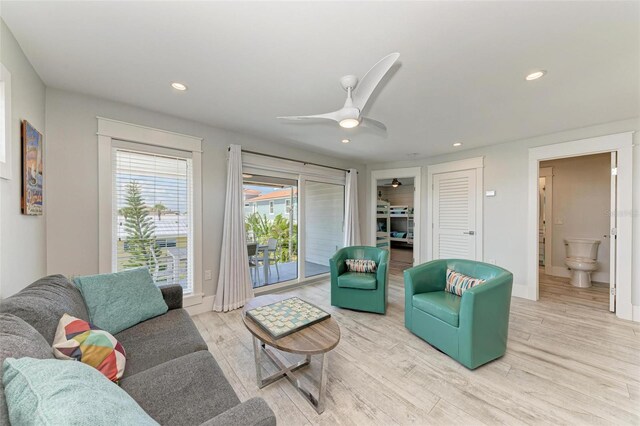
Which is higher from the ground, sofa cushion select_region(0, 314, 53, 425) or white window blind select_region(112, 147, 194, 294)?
white window blind select_region(112, 147, 194, 294)

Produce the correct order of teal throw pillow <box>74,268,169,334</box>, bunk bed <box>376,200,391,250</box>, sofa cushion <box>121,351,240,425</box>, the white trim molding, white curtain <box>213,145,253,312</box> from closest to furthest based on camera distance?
1. sofa cushion <box>121,351,240,425</box>
2. teal throw pillow <box>74,268,169,334</box>
3. the white trim molding
4. white curtain <box>213,145,253,312</box>
5. bunk bed <box>376,200,391,250</box>

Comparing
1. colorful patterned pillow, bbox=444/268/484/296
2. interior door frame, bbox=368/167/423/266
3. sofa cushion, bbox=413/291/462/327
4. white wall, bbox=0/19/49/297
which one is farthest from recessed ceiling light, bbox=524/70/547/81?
white wall, bbox=0/19/49/297

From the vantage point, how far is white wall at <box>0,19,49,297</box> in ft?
4.93

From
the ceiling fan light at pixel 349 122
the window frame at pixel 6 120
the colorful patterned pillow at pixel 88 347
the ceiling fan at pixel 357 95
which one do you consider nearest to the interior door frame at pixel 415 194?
the ceiling fan at pixel 357 95

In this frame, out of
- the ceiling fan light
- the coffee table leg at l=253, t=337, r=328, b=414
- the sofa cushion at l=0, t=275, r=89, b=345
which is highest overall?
the ceiling fan light

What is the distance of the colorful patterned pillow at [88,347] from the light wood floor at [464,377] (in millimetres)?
911

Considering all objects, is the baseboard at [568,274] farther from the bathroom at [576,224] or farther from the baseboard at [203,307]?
the baseboard at [203,307]

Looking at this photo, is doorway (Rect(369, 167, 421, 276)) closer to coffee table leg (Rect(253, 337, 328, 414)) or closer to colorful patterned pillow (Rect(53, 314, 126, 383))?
coffee table leg (Rect(253, 337, 328, 414))

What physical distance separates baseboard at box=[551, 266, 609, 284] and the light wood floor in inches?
78.8

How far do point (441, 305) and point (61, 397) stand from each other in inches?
99.2

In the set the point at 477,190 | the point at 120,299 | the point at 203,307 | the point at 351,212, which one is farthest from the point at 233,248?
the point at 477,190

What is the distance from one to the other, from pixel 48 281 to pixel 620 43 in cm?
413

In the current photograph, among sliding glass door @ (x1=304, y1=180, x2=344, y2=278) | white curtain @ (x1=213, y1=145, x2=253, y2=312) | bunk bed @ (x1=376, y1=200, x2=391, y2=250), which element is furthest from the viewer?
bunk bed @ (x1=376, y1=200, x2=391, y2=250)

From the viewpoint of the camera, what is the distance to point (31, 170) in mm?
1862
